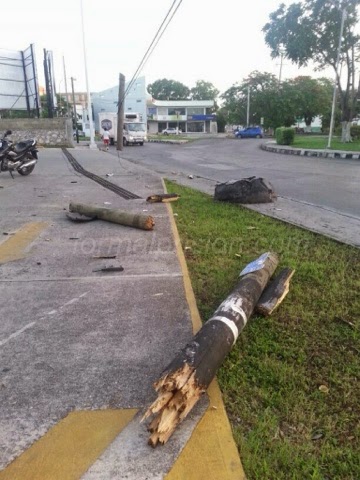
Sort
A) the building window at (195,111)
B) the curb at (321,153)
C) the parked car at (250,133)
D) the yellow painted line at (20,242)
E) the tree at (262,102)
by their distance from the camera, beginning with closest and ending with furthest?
the yellow painted line at (20,242), the curb at (321,153), the parked car at (250,133), the tree at (262,102), the building window at (195,111)

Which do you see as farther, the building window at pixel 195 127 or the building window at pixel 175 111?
the building window at pixel 195 127

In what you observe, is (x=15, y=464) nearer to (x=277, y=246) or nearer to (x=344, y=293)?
(x=344, y=293)

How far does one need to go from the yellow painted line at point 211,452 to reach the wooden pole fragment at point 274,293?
3.36ft

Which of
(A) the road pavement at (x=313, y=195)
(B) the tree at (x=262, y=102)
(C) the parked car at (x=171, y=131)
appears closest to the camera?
(A) the road pavement at (x=313, y=195)

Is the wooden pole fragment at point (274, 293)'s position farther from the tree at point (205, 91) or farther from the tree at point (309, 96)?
the tree at point (205, 91)

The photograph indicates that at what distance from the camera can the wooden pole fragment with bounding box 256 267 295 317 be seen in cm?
325

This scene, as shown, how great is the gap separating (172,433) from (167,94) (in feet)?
390

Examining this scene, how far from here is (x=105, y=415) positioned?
87.4 inches

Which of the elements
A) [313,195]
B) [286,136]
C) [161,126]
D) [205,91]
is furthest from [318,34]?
[205,91]

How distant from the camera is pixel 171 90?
369 ft

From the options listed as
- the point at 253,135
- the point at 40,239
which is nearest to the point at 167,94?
the point at 253,135

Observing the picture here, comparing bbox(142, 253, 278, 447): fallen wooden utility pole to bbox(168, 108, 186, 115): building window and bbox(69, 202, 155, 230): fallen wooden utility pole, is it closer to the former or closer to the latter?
bbox(69, 202, 155, 230): fallen wooden utility pole

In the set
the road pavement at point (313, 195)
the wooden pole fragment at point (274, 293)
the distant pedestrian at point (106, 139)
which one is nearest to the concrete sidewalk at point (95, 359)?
the wooden pole fragment at point (274, 293)

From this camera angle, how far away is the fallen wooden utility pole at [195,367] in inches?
79.3
